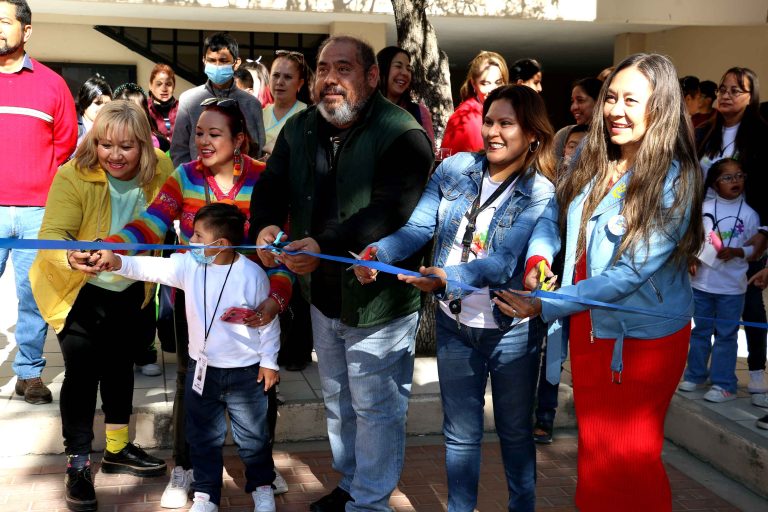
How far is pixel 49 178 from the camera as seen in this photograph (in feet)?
18.7

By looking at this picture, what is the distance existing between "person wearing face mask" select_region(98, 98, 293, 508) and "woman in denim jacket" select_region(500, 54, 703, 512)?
1.53 meters

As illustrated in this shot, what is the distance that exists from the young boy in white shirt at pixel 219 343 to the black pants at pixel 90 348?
525 millimetres

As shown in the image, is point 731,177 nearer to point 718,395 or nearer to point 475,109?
point 718,395

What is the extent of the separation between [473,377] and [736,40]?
13.4 m

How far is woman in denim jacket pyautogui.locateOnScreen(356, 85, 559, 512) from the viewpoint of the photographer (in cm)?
363

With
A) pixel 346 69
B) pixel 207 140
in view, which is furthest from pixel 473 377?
pixel 207 140

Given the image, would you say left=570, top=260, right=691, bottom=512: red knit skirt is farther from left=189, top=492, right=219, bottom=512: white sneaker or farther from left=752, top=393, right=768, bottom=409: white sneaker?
left=752, top=393, right=768, bottom=409: white sneaker

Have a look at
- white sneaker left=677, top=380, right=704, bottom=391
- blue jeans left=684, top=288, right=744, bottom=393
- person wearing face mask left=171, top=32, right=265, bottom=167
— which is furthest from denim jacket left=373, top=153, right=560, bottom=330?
white sneaker left=677, top=380, right=704, bottom=391

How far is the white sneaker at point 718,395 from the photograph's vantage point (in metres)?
5.81

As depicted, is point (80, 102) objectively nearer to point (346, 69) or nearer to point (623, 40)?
point (346, 69)

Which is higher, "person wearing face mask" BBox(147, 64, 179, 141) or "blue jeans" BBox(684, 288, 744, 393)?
"person wearing face mask" BBox(147, 64, 179, 141)

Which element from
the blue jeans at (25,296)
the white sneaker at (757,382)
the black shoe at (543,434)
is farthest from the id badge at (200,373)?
the white sneaker at (757,382)

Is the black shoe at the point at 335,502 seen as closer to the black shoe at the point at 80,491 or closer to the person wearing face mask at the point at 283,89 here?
the black shoe at the point at 80,491

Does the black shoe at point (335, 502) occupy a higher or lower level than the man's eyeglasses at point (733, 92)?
lower
